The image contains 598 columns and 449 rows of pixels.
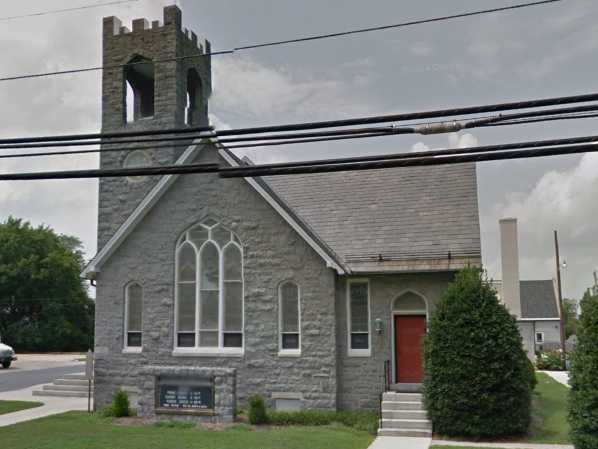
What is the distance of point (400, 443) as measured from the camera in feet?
49.1

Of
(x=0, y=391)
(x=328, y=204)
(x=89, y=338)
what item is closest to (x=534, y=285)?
(x=89, y=338)

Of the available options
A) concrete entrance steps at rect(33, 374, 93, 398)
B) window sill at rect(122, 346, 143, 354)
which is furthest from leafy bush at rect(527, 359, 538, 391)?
concrete entrance steps at rect(33, 374, 93, 398)

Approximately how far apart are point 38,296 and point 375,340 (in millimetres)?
39227

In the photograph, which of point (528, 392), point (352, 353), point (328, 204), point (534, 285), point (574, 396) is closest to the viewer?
point (574, 396)

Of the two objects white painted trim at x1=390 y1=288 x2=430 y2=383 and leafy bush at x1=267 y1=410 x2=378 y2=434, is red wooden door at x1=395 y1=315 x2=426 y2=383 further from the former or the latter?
leafy bush at x1=267 y1=410 x2=378 y2=434

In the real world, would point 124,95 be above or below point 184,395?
above

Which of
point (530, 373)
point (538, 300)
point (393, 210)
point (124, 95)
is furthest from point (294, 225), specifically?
point (538, 300)

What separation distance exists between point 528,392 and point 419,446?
2996 millimetres

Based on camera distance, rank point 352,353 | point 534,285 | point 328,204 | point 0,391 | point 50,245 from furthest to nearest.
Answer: point 534,285 < point 50,245 < point 0,391 < point 328,204 < point 352,353

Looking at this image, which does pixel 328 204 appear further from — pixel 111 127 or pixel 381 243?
pixel 111 127

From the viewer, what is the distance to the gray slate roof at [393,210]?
18.9 metres

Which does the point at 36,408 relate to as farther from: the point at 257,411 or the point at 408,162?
the point at 408,162

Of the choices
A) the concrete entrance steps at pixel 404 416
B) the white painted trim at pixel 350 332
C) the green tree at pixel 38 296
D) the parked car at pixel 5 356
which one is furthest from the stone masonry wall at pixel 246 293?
the green tree at pixel 38 296

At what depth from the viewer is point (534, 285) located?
191ft
